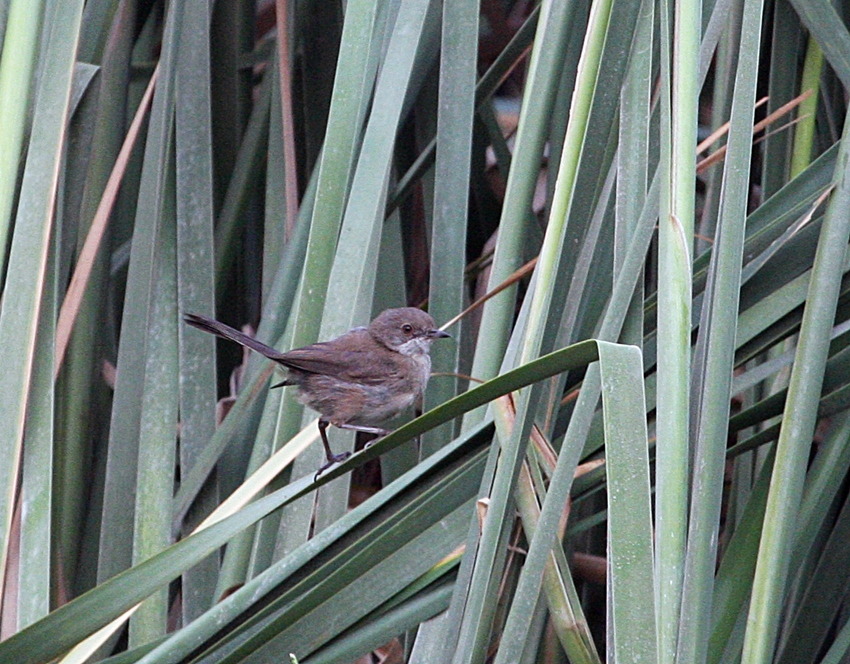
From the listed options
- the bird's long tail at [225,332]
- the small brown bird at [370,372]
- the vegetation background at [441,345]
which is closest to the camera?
the vegetation background at [441,345]

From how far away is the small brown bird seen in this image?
2.11m

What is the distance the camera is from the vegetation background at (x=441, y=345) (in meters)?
1.20

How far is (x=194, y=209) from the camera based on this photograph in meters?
1.95

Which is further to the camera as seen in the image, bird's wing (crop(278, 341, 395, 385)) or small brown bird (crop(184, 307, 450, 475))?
small brown bird (crop(184, 307, 450, 475))

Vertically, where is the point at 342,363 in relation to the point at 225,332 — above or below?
below

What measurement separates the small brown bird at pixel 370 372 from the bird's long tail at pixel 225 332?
0.02 meters

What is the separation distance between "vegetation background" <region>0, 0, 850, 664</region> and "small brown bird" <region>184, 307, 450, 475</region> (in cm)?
7

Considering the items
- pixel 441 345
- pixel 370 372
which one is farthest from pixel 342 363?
pixel 441 345

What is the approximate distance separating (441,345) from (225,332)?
16.4 inches

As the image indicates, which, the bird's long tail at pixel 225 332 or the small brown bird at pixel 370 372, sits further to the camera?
the small brown bird at pixel 370 372

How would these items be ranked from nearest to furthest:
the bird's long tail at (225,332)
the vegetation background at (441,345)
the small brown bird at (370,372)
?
the vegetation background at (441,345) < the bird's long tail at (225,332) < the small brown bird at (370,372)

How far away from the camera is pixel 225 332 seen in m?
1.89

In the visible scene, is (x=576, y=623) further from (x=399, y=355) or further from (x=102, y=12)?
(x=102, y=12)

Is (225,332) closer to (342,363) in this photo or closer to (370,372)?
(342,363)
